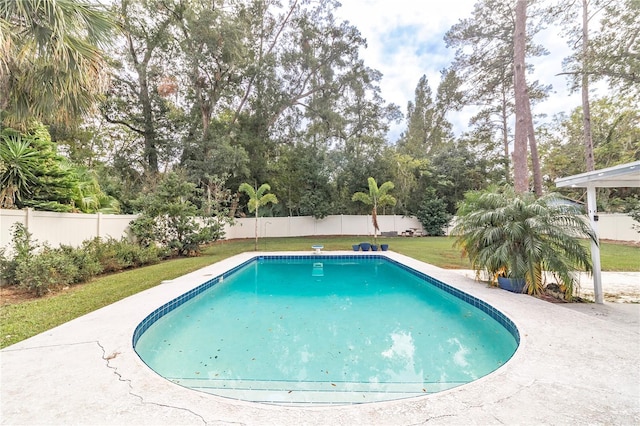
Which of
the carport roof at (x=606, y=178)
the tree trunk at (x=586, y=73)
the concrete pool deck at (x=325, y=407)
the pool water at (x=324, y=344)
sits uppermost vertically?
the tree trunk at (x=586, y=73)

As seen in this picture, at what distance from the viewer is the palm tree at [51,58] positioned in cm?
397

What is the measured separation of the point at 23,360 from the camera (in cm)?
281

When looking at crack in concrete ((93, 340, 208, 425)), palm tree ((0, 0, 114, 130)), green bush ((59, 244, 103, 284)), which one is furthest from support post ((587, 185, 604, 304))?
green bush ((59, 244, 103, 284))

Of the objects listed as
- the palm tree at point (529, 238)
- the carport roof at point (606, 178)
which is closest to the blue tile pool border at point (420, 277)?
the palm tree at point (529, 238)

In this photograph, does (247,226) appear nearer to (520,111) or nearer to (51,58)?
(51,58)

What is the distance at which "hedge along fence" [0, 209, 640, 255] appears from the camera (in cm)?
638

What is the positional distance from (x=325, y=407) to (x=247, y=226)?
1803cm

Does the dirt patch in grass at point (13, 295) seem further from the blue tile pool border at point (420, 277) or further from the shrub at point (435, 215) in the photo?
the shrub at point (435, 215)

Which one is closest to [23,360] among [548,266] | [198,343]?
[198,343]

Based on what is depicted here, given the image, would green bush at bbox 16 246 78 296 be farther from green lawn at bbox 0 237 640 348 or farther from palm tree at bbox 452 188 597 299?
palm tree at bbox 452 188 597 299

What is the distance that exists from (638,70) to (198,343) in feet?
52.1

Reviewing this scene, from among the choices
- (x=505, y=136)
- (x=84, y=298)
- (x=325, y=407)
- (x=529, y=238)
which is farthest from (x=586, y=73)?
(x=84, y=298)

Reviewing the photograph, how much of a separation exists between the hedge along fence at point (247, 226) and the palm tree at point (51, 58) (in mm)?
2365

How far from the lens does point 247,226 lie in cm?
1955
